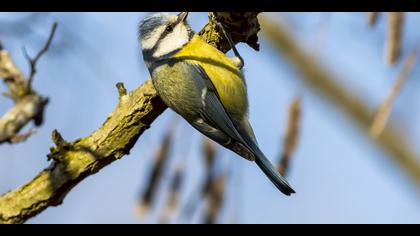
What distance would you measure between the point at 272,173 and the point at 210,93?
474 millimetres

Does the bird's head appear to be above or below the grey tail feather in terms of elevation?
above

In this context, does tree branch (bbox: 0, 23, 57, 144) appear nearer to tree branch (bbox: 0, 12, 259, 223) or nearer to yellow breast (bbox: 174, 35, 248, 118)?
tree branch (bbox: 0, 12, 259, 223)

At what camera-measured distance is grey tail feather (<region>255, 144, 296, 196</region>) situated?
2801 millimetres

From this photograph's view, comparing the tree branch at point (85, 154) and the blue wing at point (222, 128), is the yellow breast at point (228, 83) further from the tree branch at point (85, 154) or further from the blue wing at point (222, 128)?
the tree branch at point (85, 154)

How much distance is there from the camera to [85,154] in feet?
9.09

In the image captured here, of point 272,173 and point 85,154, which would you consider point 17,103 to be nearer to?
point 85,154

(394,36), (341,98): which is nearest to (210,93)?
(394,36)

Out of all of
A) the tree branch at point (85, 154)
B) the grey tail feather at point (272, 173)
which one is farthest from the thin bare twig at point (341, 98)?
the tree branch at point (85, 154)

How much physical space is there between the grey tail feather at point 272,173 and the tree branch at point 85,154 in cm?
45

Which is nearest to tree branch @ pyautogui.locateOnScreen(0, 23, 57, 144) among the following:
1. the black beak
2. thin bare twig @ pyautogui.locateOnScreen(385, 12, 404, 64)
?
the black beak

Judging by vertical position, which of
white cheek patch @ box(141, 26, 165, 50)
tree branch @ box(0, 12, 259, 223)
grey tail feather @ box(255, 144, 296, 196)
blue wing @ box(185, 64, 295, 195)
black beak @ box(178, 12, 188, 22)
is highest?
→ black beak @ box(178, 12, 188, 22)

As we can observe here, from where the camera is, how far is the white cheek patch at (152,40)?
3.45 meters
